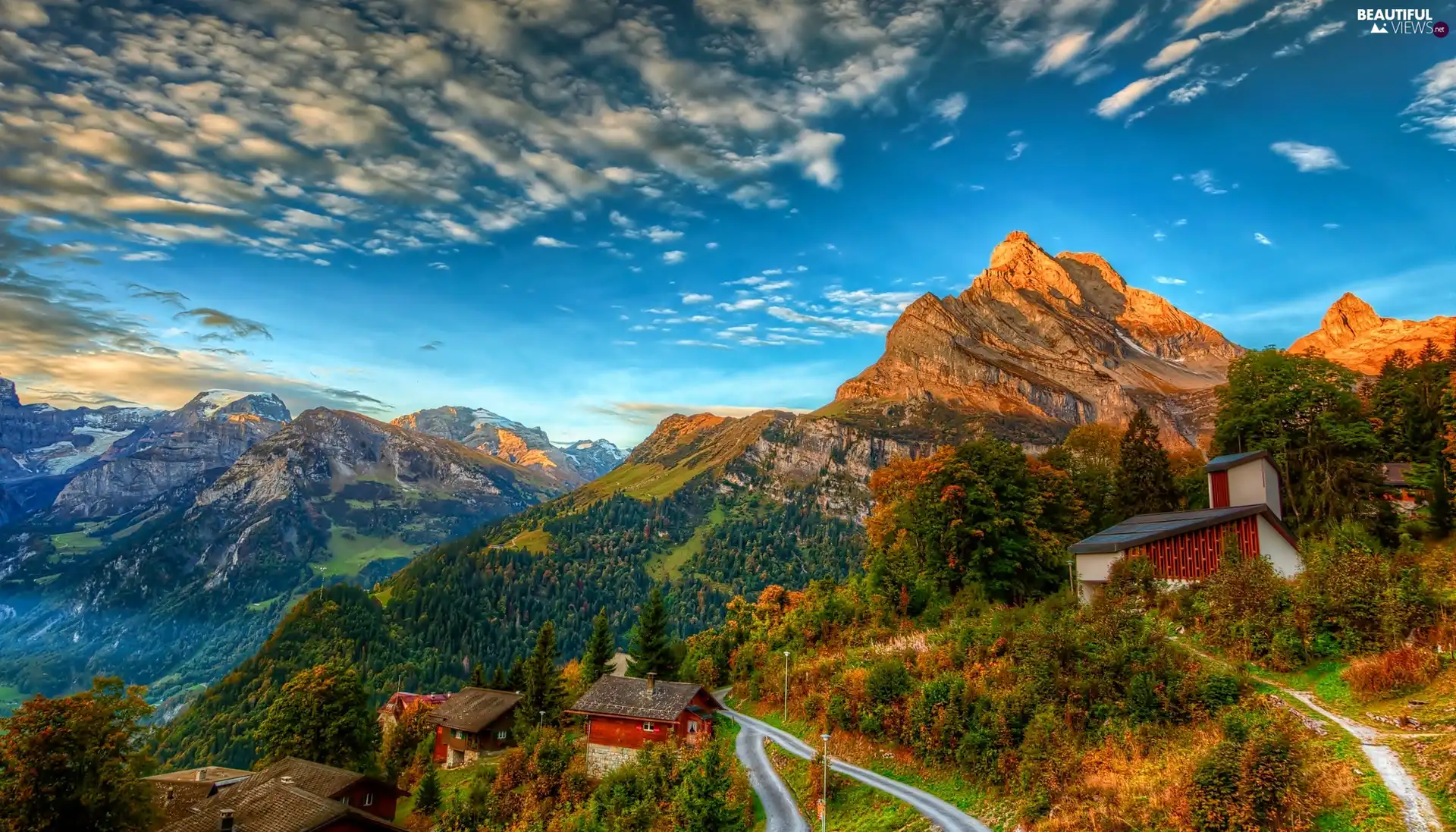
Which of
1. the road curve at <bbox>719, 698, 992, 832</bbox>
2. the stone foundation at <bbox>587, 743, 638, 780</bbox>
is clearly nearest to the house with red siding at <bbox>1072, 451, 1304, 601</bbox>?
the road curve at <bbox>719, 698, 992, 832</bbox>

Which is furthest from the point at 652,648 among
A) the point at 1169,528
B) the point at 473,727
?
the point at 1169,528

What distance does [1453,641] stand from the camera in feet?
75.7

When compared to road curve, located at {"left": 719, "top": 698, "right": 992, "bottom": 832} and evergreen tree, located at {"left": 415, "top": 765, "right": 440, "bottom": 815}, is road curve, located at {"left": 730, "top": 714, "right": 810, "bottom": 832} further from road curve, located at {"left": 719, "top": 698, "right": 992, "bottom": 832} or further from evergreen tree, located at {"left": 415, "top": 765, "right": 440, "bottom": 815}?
evergreen tree, located at {"left": 415, "top": 765, "right": 440, "bottom": 815}

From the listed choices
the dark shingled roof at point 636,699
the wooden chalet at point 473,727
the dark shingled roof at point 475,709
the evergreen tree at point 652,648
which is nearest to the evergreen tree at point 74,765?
the dark shingled roof at point 636,699

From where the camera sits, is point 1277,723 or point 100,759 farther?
point 100,759

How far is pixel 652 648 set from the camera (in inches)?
2803

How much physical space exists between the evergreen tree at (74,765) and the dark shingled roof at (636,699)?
992 inches

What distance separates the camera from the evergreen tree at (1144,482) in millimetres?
53812

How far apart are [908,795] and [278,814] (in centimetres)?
3565

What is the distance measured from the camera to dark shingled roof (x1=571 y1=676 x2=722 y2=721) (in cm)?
5034

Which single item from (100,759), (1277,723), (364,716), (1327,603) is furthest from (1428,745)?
(364,716)

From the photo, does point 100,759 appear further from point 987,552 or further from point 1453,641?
point 1453,641

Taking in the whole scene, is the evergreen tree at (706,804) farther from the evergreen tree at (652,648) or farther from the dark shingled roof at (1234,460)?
the evergreen tree at (652,648)

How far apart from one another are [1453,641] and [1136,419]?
3835 centimetres
